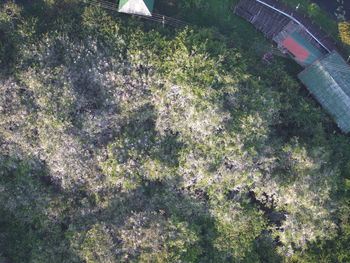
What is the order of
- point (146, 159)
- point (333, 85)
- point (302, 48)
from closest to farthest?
point (146, 159)
point (333, 85)
point (302, 48)

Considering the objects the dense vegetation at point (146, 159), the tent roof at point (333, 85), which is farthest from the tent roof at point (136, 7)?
the tent roof at point (333, 85)

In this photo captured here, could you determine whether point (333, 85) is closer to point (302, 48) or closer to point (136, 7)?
point (302, 48)

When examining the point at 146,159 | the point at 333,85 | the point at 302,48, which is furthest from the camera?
the point at 302,48

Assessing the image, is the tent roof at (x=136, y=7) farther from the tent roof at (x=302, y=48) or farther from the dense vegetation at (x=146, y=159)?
the tent roof at (x=302, y=48)

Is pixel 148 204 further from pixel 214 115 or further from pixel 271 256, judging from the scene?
pixel 271 256

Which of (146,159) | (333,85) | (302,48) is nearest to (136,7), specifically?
(146,159)

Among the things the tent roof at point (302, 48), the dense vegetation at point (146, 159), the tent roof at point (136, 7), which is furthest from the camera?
the tent roof at point (302, 48)
